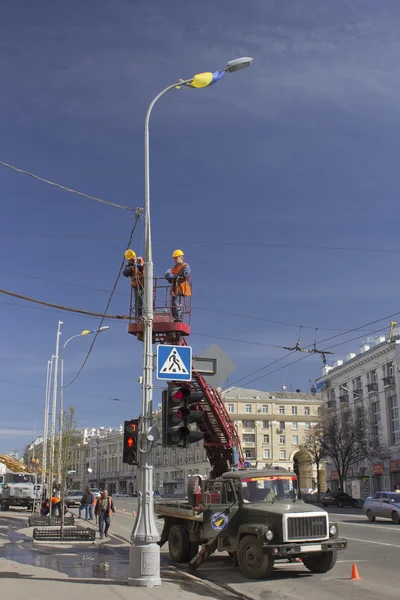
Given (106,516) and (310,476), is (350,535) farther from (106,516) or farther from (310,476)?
(310,476)

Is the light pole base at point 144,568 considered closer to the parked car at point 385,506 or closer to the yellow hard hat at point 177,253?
the yellow hard hat at point 177,253

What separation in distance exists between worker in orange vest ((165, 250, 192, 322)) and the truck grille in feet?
19.8

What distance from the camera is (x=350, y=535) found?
21.4 metres

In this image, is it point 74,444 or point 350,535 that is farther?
point 74,444

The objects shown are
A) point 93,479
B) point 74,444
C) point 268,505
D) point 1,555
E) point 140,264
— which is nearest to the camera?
point 268,505

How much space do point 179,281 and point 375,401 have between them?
4968 centimetres

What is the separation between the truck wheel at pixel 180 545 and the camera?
47.5 feet

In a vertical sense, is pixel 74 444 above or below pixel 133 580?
above

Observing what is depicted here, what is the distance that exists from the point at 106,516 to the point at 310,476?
80701 mm

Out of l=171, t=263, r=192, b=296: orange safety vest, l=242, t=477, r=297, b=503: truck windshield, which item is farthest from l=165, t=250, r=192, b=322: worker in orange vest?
l=242, t=477, r=297, b=503: truck windshield

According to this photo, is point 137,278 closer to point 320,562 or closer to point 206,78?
point 206,78

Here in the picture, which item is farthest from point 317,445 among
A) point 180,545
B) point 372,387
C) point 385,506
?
point 180,545

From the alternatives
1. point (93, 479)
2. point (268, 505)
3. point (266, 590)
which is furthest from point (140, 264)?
point (93, 479)

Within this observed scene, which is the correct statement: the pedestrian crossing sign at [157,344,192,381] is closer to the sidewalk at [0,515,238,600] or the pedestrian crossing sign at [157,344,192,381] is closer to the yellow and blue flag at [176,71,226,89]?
the sidewalk at [0,515,238,600]
